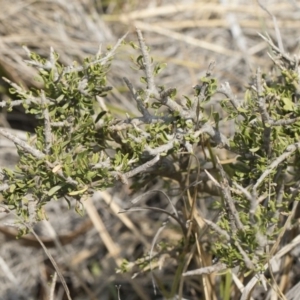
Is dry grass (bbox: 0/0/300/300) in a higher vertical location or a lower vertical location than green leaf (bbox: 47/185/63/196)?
lower

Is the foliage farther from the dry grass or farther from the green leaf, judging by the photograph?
the dry grass

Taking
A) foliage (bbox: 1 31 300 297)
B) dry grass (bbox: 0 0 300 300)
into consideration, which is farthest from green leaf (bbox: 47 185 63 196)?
dry grass (bbox: 0 0 300 300)

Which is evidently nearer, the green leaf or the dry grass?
the green leaf

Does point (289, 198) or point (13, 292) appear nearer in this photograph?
point (289, 198)

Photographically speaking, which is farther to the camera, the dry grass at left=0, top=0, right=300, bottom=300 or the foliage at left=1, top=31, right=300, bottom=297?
the dry grass at left=0, top=0, right=300, bottom=300

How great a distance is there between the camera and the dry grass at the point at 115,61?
6.16 ft

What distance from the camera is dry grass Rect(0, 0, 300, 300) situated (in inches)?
73.9

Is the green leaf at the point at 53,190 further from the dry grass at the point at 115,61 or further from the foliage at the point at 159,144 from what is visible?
the dry grass at the point at 115,61

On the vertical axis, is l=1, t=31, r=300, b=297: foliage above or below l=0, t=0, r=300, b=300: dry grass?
above

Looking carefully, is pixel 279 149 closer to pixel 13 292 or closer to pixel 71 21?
pixel 13 292

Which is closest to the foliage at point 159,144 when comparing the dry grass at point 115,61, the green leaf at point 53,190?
the green leaf at point 53,190

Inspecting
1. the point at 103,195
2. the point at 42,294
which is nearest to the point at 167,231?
the point at 103,195

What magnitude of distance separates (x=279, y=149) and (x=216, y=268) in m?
0.21

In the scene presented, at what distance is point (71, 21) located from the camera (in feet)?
7.68
